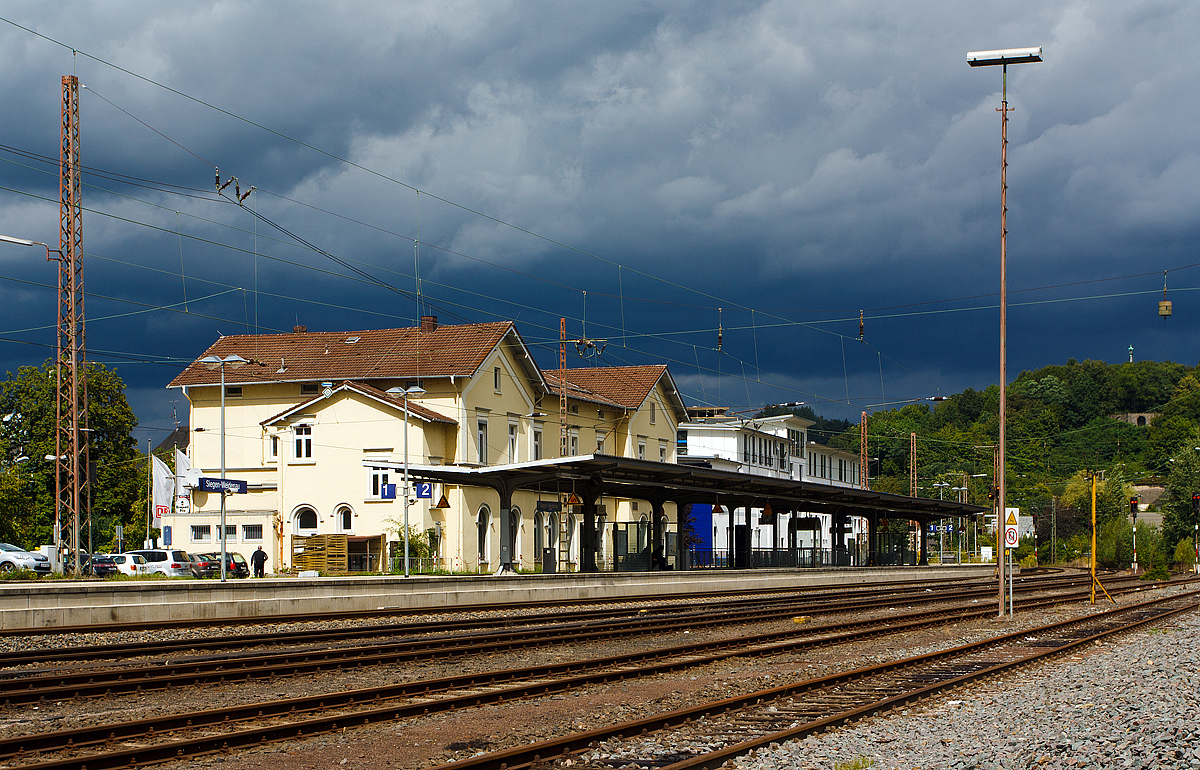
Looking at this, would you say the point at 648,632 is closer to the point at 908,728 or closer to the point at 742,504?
the point at 908,728

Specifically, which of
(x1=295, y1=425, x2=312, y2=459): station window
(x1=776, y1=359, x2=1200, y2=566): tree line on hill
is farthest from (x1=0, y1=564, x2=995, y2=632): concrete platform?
(x1=776, y1=359, x2=1200, y2=566): tree line on hill

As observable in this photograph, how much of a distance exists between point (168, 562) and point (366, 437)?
35.7 feet

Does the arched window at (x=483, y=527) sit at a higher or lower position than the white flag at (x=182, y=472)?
lower

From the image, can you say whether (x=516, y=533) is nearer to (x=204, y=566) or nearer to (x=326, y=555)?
(x=326, y=555)

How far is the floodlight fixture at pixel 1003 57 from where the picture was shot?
2362 centimetres

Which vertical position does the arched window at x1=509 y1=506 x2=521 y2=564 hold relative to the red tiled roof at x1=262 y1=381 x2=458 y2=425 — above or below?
below

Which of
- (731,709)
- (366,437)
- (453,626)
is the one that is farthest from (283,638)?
(366,437)

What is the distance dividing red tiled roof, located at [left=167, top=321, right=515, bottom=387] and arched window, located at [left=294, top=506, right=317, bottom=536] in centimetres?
630

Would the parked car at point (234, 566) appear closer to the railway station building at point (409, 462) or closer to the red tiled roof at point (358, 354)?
the railway station building at point (409, 462)

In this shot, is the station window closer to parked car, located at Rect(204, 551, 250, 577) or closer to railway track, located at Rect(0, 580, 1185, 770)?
parked car, located at Rect(204, 551, 250, 577)

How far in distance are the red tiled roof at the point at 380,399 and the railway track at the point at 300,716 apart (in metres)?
34.0

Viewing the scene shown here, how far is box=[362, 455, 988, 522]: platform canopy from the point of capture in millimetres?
35625

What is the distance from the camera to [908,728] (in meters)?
11.3

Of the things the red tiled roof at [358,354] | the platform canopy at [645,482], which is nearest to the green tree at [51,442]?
the red tiled roof at [358,354]
